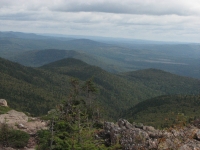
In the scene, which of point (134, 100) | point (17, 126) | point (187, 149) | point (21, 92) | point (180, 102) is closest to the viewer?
point (187, 149)

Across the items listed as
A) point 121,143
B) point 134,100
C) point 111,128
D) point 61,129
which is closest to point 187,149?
point 121,143

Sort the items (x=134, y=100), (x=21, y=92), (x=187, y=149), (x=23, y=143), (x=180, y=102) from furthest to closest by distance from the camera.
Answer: (x=134, y=100), (x=180, y=102), (x=21, y=92), (x=23, y=143), (x=187, y=149)

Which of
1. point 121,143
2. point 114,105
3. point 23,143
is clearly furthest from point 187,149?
point 114,105

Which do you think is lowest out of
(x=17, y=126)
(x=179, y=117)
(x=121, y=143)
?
(x=17, y=126)

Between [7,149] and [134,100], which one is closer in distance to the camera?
[7,149]

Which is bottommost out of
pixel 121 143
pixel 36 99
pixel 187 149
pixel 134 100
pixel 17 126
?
pixel 134 100

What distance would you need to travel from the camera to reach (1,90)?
352 ft

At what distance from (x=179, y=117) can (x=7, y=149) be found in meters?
20.9

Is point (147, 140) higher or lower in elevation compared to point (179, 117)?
lower

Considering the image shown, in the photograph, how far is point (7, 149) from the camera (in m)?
26.4

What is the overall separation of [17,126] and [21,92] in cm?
8282

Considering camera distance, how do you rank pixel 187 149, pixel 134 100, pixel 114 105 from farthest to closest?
pixel 134 100 < pixel 114 105 < pixel 187 149

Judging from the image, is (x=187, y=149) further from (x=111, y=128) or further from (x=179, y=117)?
(x=111, y=128)

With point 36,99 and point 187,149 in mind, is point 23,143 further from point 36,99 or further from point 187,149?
point 36,99
